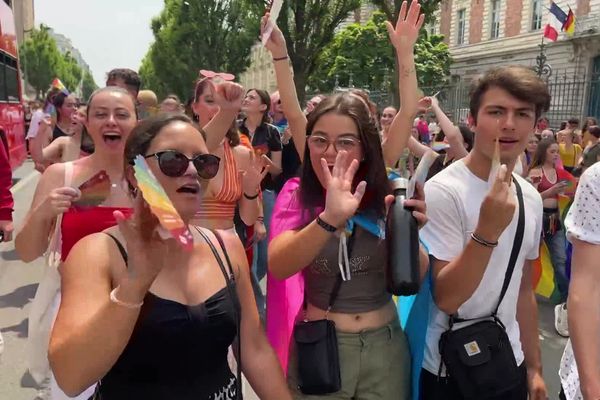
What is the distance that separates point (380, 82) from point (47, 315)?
29.9 m

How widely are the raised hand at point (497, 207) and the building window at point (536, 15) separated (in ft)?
122

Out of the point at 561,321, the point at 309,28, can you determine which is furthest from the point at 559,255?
the point at 309,28

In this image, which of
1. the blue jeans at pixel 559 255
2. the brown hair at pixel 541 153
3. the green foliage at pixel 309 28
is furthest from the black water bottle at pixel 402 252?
the green foliage at pixel 309 28

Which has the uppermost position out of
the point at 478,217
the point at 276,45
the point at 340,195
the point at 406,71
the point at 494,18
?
the point at 494,18

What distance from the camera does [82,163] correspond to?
111 inches

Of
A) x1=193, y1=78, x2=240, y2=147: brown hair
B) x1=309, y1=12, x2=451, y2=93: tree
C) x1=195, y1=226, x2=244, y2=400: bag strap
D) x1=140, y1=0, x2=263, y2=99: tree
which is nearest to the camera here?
x1=195, y1=226, x2=244, y2=400: bag strap

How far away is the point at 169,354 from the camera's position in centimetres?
159

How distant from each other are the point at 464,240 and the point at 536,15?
37439mm

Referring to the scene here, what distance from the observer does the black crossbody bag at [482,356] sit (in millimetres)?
2057

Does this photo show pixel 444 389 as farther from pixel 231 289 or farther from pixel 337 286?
pixel 231 289

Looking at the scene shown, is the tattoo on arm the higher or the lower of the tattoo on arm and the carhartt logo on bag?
the higher

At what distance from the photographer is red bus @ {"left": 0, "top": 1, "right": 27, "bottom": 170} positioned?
39.4ft

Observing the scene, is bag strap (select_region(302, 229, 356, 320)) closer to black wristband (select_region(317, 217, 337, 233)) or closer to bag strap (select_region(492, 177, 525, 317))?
black wristband (select_region(317, 217, 337, 233))

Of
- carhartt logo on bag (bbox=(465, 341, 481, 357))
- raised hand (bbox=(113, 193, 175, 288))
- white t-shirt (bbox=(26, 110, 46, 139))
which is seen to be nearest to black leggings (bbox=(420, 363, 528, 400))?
carhartt logo on bag (bbox=(465, 341, 481, 357))
